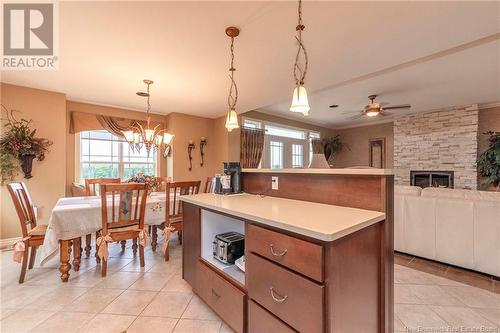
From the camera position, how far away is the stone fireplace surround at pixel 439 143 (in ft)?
16.5

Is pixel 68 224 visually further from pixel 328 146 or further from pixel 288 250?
pixel 328 146

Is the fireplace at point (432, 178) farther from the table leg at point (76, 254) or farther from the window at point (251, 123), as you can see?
the table leg at point (76, 254)

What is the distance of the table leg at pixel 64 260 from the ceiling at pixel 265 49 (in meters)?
2.06

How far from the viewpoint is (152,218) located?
2.76 meters

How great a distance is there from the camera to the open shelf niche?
64.5 inches

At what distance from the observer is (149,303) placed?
6.32ft

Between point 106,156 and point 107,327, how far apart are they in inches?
150

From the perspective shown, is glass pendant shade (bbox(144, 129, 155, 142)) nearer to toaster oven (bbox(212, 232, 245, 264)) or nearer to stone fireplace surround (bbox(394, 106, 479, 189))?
toaster oven (bbox(212, 232, 245, 264))

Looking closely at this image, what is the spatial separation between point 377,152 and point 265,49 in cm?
579

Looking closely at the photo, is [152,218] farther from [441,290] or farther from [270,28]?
[441,290]

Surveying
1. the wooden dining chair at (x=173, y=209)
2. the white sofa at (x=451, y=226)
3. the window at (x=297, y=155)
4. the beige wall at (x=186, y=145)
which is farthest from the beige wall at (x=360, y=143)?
the wooden dining chair at (x=173, y=209)

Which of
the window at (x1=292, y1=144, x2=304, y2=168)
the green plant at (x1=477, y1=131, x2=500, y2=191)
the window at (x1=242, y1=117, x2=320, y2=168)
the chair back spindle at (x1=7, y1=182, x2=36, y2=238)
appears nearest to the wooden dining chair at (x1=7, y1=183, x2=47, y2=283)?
the chair back spindle at (x1=7, y1=182, x2=36, y2=238)

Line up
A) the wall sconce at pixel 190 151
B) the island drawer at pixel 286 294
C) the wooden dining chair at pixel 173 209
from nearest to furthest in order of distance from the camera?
the island drawer at pixel 286 294 → the wooden dining chair at pixel 173 209 → the wall sconce at pixel 190 151

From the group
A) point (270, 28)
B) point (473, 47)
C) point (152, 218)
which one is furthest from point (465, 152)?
point (152, 218)
